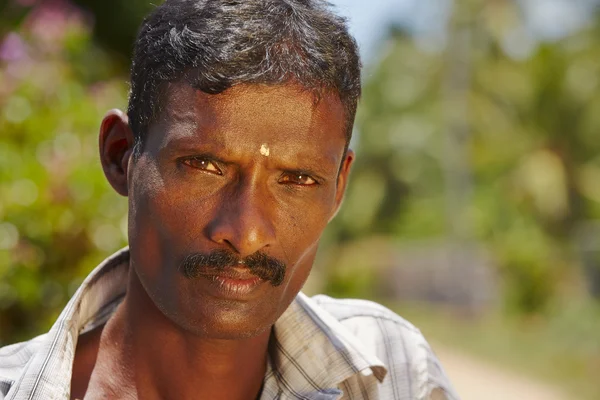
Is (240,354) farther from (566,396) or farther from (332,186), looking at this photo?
(566,396)

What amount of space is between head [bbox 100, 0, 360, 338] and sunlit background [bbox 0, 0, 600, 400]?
7.14 ft

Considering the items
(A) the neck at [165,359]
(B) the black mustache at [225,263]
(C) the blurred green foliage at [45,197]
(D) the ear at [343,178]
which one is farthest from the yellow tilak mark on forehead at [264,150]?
(C) the blurred green foliage at [45,197]

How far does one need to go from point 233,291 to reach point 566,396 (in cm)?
1102

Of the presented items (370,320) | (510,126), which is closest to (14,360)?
(370,320)

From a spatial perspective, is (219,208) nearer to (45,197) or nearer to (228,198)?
(228,198)

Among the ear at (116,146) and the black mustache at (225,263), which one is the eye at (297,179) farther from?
the ear at (116,146)

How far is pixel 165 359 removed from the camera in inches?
83.2

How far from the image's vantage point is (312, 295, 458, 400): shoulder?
7.44 ft

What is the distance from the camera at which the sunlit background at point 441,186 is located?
4.23 metres

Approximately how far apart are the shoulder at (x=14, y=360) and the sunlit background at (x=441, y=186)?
1.82 metres

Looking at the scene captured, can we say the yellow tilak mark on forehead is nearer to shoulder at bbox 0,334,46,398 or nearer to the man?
the man

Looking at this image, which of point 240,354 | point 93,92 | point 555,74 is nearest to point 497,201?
point 555,74

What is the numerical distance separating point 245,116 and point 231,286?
13.8 inches

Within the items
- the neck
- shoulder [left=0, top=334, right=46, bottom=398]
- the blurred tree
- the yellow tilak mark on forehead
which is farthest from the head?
the blurred tree
